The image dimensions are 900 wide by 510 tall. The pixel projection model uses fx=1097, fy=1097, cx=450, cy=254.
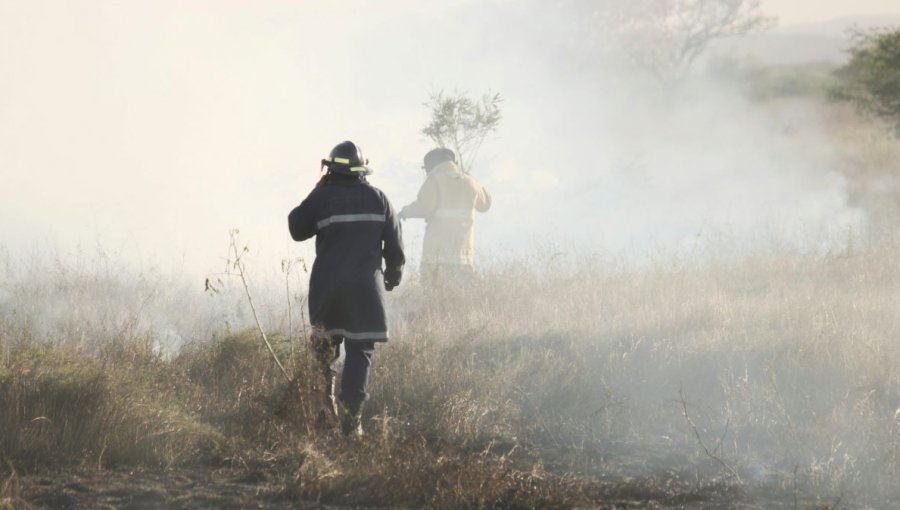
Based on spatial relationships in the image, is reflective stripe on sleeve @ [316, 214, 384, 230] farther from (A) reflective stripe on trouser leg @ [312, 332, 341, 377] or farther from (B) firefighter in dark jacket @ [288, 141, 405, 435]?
(A) reflective stripe on trouser leg @ [312, 332, 341, 377]

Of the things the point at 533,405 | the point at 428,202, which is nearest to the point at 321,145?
the point at 428,202

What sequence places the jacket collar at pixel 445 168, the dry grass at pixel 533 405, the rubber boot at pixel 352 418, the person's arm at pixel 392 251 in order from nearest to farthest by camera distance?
the dry grass at pixel 533 405
the rubber boot at pixel 352 418
the person's arm at pixel 392 251
the jacket collar at pixel 445 168

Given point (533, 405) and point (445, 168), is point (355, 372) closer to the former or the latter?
point (533, 405)

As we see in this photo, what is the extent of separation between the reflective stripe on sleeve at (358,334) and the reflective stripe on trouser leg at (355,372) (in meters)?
0.06

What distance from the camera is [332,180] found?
605 cm

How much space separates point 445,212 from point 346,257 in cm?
372

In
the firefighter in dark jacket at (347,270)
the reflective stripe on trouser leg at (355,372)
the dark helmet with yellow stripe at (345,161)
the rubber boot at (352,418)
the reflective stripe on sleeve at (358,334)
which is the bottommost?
the rubber boot at (352,418)

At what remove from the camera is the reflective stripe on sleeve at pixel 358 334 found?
591 cm

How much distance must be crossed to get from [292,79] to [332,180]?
39.9 feet

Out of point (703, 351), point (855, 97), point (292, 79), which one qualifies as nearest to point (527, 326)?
point (703, 351)

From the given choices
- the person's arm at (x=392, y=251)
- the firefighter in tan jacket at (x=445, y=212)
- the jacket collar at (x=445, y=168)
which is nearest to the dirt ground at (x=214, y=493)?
the person's arm at (x=392, y=251)

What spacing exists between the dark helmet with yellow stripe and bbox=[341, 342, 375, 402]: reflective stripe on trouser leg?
94cm

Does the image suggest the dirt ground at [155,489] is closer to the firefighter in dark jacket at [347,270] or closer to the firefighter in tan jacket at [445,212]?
the firefighter in dark jacket at [347,270]

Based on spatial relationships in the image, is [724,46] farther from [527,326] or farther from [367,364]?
[367,364]
